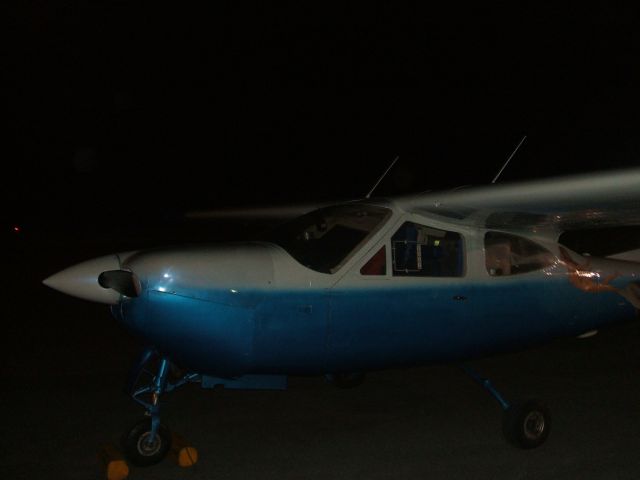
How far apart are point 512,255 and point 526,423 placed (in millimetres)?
1251

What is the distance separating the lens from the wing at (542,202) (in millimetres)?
4172

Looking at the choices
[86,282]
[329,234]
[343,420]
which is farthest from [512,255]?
[86,282]

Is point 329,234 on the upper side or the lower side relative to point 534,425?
upper

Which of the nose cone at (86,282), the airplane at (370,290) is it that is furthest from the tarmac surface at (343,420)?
the nose cone at (86,282)

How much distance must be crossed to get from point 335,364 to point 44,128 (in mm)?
67862

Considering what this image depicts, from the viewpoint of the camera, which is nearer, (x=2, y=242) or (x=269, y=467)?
(x=269, y=467)

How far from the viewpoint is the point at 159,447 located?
14.7ft

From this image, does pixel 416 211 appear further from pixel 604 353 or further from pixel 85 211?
pixel 85 211

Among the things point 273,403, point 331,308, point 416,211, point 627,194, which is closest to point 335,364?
point 331,308

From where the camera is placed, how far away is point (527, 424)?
4969mm

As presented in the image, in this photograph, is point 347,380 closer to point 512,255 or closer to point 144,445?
point 512,255

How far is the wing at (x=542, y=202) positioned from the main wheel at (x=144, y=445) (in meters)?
2.29

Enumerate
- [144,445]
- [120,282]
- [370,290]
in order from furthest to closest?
[370,290] → [144,445] → [120,282]

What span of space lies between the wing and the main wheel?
90.0 inches
